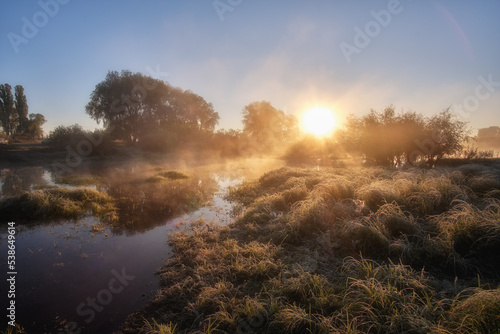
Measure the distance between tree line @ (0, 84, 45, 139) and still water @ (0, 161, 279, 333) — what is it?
6430cm

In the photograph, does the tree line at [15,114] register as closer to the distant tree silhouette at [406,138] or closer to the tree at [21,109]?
the tree at [21,109]

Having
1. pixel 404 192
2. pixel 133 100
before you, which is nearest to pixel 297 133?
pixel 133 100

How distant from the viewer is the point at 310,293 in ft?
11.6

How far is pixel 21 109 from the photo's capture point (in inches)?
2051

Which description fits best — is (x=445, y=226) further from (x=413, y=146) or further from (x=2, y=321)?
(x=413, y=146)

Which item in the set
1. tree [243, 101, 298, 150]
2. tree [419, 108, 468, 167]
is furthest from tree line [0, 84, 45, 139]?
tree [419, 108, 468, 167]

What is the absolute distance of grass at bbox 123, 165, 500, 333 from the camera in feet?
9.23

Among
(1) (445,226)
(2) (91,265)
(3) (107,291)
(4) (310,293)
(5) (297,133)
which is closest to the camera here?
(4) (310,293)

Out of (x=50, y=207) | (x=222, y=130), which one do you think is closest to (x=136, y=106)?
(x=222, y=130)

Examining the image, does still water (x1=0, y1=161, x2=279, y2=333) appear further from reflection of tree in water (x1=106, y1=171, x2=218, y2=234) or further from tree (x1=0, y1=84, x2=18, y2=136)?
tree (x1=0, y1=84, x2=18, y2=136)

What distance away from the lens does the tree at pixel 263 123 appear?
56.7 m

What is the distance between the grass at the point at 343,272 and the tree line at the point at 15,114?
69407 millimetres

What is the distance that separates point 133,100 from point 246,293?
44113 millimetres

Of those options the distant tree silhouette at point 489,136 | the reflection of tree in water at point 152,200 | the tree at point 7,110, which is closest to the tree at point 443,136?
the reflection of tree in water at point 152,200
